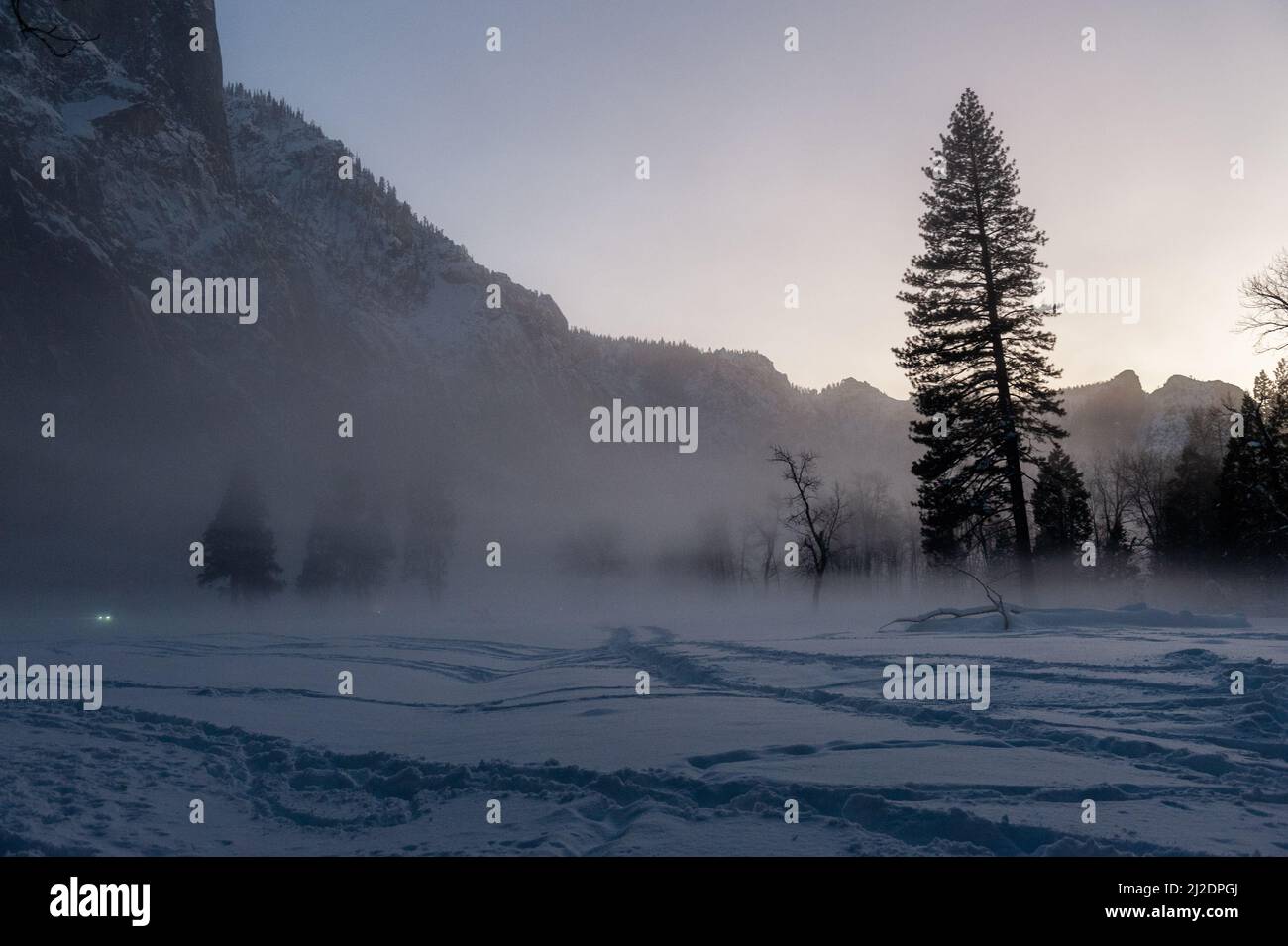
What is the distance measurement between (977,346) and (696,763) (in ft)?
66.8

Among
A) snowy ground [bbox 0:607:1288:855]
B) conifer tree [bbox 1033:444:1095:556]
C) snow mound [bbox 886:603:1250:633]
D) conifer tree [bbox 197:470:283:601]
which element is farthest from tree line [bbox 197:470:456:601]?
conifer tree [bbox 1033:444:1095:556]

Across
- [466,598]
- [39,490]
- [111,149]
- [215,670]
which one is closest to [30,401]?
[39,490]

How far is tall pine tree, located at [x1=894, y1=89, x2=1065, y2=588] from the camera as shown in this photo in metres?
22.3

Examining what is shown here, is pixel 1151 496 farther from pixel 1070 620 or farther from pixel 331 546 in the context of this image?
pixel 331 546

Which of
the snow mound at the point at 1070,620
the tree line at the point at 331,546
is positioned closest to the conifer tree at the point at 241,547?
the tree line at the point at 331,546

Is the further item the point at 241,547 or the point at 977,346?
the point at 241,547

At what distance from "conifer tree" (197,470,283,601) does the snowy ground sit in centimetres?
4471

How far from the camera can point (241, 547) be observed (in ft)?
172

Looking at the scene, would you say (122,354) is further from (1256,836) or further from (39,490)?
(1256,836)
